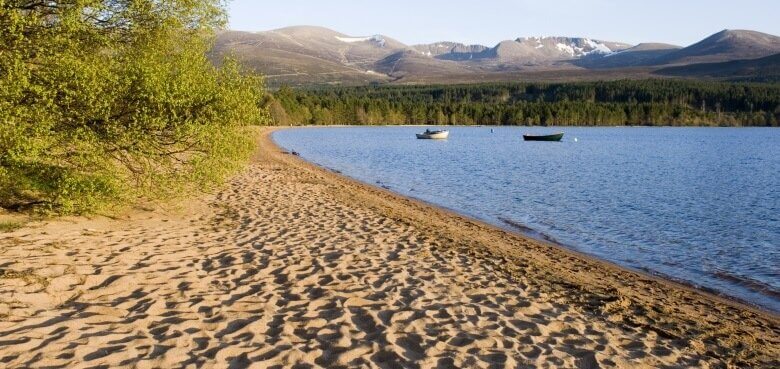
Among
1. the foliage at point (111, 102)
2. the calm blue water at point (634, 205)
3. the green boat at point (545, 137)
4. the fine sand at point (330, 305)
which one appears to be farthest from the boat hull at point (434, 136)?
the foliage at point (111, 102)

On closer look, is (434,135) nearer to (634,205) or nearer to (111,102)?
(634,205)

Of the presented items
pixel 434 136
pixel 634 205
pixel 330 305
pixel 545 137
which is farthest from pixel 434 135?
Answer: pixel 330 305

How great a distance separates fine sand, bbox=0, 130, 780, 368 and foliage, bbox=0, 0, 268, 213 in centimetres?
154

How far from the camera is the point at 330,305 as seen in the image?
10617mm

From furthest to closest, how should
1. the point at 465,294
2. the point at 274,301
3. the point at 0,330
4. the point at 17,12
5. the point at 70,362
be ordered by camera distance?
1. the point at 17,12
2. the point at 465,294
3. the point at 274,301
4. the point at 0,330
5. the point at 70,362

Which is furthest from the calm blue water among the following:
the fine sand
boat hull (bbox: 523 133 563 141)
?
boat hull (bbox: 523 133 563 141)

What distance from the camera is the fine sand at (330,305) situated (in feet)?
27.4

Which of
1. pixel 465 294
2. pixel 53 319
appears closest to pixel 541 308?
pixel 465 294

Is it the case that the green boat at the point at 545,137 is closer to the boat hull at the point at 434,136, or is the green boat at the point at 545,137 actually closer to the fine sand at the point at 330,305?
the boat hull at the point at 434,136

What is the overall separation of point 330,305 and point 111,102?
8242 millimetres

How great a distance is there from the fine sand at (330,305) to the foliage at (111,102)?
1542mm

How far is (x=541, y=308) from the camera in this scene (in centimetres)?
1118

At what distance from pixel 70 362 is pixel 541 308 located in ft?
26.7

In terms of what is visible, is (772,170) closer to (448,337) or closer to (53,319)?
(448,337)
